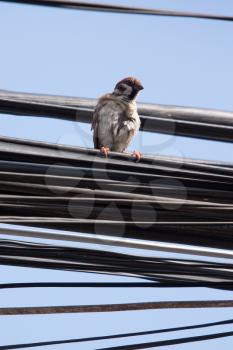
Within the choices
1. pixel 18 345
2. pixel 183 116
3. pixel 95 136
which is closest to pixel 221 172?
pixel 183 116

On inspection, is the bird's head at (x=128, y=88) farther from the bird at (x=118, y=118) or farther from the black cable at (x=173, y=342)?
the black cable at (x=173, y=342)

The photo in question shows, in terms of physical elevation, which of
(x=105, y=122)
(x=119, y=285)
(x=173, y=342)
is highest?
(x=105, y=122)

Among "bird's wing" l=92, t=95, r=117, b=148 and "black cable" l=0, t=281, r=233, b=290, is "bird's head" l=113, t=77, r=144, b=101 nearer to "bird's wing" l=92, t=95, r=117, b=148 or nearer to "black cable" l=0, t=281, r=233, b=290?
"bird's wing" l=92, t=95, r=117, b=148

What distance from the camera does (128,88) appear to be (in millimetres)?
9484

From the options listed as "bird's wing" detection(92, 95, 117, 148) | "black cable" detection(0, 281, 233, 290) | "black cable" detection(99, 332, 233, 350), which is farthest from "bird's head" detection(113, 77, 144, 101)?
"black cable" detection(99, 332, 233, 350)

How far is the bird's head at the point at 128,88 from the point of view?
9.41 meters

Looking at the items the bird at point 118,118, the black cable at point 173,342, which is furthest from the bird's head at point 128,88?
the black cable at point 173,342

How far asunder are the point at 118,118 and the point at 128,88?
0.56 m

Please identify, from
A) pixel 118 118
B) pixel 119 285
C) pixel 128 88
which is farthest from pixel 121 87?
pixel 119 285

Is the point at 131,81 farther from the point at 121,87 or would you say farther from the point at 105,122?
the point at 105,122

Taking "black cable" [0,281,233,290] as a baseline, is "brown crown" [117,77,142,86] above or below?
above

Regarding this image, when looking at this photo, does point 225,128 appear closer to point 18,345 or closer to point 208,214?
point 208,214

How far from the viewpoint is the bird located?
8.91 meters

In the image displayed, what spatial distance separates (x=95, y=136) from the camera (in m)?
9.37
